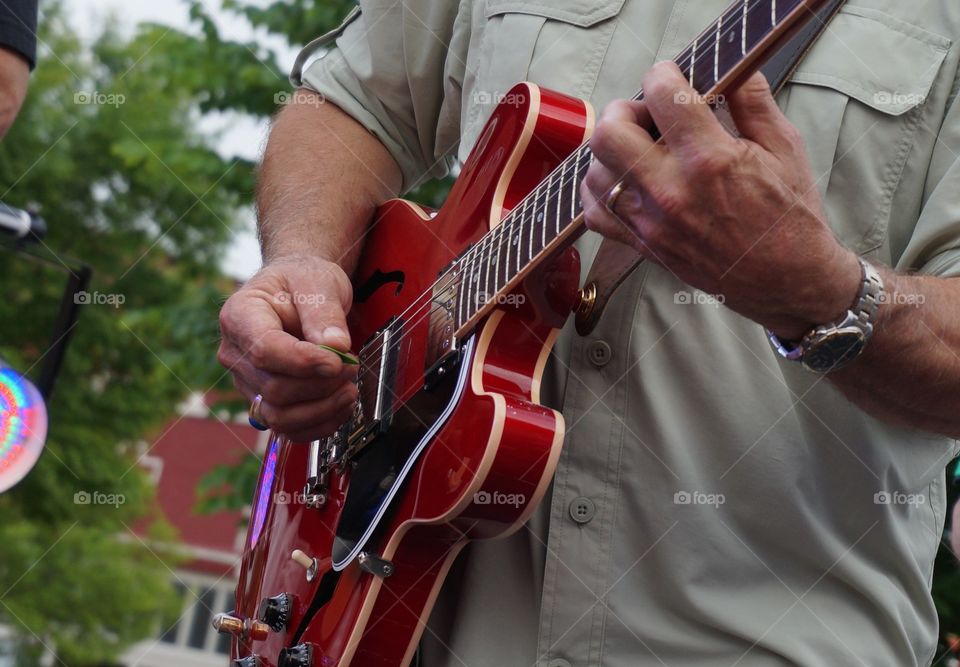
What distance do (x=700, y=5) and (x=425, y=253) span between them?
64 centimetres

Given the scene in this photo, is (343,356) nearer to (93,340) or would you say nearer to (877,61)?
(877,61)

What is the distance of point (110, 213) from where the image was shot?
68.1ft

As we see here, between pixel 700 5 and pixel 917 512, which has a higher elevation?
pixel 700 5

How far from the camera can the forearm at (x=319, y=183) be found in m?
2.47

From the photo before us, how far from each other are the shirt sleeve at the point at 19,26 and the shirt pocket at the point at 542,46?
1378 mm

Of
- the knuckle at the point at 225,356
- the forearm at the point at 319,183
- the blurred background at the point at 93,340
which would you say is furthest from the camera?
the blurred background at the point at 93,340

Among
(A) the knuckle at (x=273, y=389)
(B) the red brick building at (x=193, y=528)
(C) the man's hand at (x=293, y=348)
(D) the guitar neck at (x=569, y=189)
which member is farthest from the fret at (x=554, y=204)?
(B) the red brick building at (x=193, y=528)

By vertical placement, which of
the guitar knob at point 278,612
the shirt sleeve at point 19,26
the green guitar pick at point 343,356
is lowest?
the guitar knob at point 278,612

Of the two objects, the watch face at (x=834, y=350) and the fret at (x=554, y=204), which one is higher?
the fret at (x=554, y=204)

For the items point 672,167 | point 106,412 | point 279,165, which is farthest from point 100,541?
point 672,167

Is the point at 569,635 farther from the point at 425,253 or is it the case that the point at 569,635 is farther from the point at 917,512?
the point at 425,253

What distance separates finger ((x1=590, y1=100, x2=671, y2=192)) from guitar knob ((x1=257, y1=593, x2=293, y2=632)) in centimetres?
99

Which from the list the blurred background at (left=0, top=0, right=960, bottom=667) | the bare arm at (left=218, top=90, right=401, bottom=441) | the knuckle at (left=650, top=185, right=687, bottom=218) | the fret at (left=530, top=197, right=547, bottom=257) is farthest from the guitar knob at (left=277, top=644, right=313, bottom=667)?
the blurred background at (left=0, top=0, right=960, bottom=667)

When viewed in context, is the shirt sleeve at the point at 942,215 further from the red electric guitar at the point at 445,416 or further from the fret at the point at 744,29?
the fret at the point at 744,29
